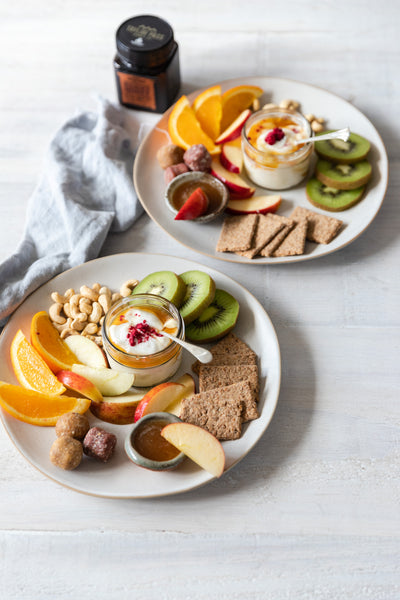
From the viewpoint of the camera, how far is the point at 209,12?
10.9 feet

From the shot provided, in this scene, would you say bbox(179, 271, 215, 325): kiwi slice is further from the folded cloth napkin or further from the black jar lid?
the black jar lid

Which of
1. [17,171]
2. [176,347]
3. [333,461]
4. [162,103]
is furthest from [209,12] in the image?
[333,461]

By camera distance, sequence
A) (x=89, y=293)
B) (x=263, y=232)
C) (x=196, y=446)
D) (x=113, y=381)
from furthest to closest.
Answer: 1. (x=263, y=232)
2. (x=89, y=293)
3. (x=113, y=381)
4. (x=196, y=446)

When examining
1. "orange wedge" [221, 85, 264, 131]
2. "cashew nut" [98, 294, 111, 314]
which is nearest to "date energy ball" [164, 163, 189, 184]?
"orange wedge" [221, 85, 264, 131]

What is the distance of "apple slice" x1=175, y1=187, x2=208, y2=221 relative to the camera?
2.39m

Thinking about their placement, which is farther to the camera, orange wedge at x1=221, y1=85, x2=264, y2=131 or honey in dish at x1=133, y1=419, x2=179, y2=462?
orange wedge at x1=221, y1=85, x2=264, y2=131

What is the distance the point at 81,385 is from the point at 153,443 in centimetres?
30

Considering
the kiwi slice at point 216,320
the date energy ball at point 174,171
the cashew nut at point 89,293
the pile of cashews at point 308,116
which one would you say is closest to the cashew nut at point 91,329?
the cashew nut at point 89,293

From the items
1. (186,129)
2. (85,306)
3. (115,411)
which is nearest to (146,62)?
(186,129)

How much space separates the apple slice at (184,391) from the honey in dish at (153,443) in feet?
0.31

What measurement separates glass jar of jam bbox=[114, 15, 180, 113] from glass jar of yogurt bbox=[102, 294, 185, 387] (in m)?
1.12

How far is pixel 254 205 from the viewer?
8.22ft

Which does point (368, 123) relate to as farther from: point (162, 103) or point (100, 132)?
point (100, 132)

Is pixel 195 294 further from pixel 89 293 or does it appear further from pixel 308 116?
pixel 308 116
